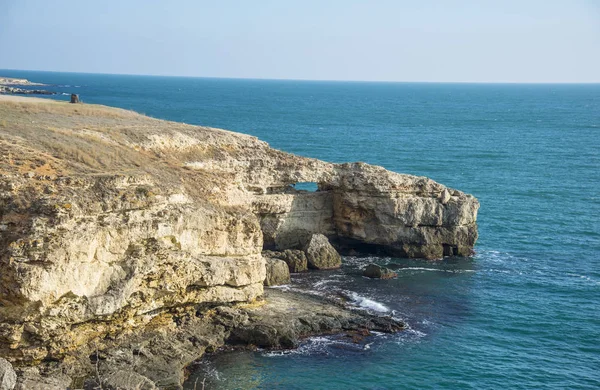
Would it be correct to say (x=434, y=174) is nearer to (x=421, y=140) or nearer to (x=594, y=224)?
(x=594, y=224)

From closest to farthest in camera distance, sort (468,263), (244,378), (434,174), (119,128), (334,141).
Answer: (244,378)
(119,128)
(468,263)
(434,174)
(334,141)

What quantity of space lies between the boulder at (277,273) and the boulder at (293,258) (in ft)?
7.73

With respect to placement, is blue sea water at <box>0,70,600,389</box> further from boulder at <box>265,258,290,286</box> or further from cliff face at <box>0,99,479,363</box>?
cliff face at <box>0,99,479,363</box>

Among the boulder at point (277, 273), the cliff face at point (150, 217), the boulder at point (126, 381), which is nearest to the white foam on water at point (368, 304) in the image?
the boulder at point (277, 273)

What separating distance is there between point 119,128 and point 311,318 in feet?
59.3

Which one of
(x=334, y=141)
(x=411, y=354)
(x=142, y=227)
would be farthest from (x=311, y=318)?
(x=334, y=141)

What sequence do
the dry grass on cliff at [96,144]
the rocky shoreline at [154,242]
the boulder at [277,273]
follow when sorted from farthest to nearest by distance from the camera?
1. the boulder at [277,273]
2. the dry grass on cliff at [96,144]
3. the rocky shoreline at [154,242]

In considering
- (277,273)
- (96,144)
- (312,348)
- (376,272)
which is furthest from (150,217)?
(376,272)

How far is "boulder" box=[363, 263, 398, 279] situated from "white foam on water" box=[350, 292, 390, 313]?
4072 mm

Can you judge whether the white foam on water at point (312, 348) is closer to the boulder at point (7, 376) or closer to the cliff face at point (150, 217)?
the cliff face at point (150, 217)

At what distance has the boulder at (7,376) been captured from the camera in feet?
87.1

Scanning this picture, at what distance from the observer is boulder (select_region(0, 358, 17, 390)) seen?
26.6 m

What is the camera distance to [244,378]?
105 ft

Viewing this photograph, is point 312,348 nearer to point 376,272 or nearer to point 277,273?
point 277,273
